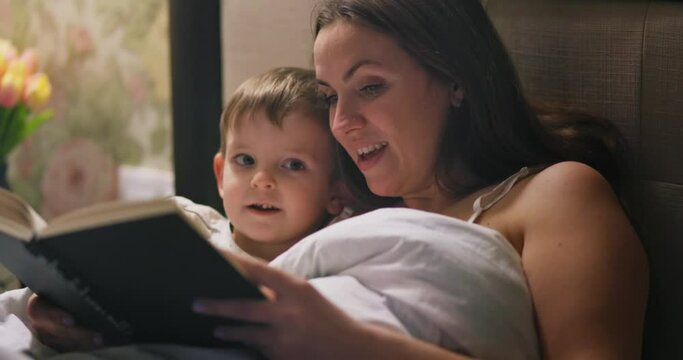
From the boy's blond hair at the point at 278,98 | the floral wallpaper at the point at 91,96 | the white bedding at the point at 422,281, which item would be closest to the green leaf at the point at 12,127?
the floral wallpaper at the point at 91,96

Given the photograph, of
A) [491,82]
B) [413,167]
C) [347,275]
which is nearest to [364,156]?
[413,167]

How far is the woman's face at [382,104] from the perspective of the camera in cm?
143

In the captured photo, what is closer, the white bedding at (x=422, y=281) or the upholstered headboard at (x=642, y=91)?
the white bedding at (x=422, y=281)

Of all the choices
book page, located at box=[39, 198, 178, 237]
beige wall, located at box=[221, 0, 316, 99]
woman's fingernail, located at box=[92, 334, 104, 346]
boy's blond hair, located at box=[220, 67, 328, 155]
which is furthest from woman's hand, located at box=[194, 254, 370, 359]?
beige wall, located at box=[221, 0, 316, 99]

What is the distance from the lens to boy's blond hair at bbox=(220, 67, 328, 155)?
1555mm

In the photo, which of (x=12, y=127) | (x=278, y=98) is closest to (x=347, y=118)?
(x=278, y=98)

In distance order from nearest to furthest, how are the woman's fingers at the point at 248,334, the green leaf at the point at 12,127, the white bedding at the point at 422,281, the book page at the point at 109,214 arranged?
the book page at the point at 109,214, the woman's fingers at the point at 248,334, the white bedding at the point at 422,281, the green leaf at the point at 12,127

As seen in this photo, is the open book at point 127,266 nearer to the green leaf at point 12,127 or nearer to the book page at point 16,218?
the book page at point 16,218

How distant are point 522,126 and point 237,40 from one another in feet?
2.35

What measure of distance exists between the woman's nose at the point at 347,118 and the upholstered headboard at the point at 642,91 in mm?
315

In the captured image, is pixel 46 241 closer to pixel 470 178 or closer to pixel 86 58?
pixel 470 178

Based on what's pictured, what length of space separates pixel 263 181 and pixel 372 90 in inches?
9.1

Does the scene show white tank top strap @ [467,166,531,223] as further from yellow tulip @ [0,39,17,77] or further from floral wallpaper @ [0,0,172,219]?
floral wallpaper @ [0,0,172,219]

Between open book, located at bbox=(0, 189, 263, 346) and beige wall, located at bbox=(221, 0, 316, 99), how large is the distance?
0.83m
